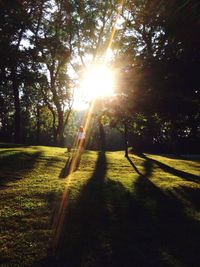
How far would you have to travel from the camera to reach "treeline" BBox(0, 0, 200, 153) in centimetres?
937

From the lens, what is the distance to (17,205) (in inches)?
309

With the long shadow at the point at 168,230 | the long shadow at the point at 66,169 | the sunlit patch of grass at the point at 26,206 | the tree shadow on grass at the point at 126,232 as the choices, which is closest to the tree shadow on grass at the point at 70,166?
the long shadow at the point at 66,169

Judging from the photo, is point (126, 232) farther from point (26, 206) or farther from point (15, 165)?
point (15, 165)

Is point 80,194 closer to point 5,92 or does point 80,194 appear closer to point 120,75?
point 120,75

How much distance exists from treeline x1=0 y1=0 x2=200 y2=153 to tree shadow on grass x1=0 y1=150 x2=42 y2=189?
14.4 feet

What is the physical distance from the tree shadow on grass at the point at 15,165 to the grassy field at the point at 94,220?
4cm

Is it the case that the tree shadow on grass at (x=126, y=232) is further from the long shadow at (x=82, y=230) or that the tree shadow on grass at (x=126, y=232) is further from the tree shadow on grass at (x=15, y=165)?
the tree shadow on grass at (x=15, y=165)

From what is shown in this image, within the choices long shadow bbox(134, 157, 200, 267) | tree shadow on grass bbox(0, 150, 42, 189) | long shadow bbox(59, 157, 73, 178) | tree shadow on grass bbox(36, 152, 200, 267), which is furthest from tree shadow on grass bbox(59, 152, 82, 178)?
long shadow bbox(134, 157, 200, 267)

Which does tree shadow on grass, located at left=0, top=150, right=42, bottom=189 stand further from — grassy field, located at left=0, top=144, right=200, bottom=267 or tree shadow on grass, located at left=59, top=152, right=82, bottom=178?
tree shadow on grass, located at left=59, top=152, right=82, bottom=178

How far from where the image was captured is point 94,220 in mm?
7383

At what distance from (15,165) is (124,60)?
22.3ft

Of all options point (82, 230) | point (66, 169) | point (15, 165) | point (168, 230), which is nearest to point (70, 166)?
point (66, 169)

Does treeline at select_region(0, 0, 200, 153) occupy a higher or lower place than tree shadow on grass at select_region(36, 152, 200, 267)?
higher

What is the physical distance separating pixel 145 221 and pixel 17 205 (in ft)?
12.2
